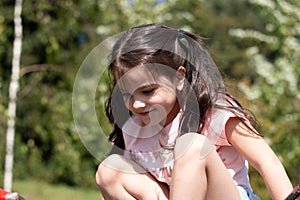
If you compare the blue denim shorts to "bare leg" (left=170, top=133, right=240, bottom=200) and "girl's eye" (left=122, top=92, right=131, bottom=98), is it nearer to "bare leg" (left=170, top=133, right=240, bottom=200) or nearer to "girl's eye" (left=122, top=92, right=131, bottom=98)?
"bare leg" (left=170, top=133, right=240, bottom=200)

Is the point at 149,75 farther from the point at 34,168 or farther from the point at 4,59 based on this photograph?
the point at 34,168

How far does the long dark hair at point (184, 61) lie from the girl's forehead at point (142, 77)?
0.02 metres

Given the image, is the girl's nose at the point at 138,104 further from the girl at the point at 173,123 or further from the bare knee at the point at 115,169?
the bare knee at the point at 115,169

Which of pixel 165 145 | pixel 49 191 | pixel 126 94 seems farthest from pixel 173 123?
pixel 49 191

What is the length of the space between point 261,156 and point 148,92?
39 centimetres

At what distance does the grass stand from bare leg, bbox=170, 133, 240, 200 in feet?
16.7

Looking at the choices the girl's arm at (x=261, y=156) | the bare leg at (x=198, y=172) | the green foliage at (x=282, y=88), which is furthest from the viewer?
the green foliage at (x=282, y=88)

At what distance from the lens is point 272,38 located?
550cm

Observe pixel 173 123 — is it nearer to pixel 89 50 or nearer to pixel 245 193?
pixel 245 193

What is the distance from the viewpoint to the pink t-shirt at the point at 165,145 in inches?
Answer: 79.0

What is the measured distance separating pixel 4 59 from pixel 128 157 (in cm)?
441

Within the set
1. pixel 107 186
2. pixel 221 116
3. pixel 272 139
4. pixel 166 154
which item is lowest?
pixel 272 139

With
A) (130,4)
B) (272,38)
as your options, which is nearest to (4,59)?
(130,4)

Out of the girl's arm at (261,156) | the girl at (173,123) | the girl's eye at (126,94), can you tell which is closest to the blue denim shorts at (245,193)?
the girl at (173,123)
